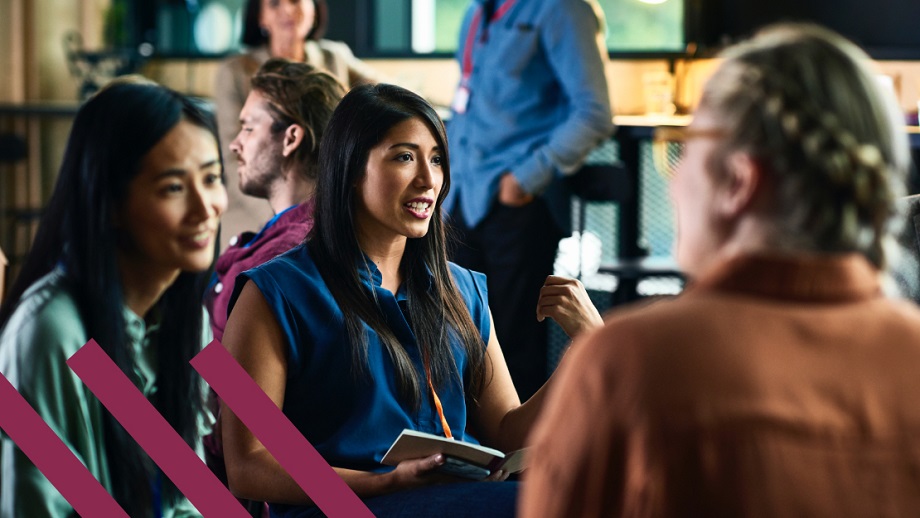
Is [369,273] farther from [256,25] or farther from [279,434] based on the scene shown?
[256,25]

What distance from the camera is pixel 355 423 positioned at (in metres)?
1.79

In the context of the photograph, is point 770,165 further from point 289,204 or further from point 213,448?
point 289,204

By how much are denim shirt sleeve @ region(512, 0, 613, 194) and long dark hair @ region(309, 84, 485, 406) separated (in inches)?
56.7

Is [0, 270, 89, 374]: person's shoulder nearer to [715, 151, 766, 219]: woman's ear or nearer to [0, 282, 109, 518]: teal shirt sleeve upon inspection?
[0, 282, 109, 518]: teal shirt sleeve

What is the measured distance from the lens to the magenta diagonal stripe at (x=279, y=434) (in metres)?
1.67

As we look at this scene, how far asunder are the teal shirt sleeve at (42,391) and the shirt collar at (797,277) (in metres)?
0.91

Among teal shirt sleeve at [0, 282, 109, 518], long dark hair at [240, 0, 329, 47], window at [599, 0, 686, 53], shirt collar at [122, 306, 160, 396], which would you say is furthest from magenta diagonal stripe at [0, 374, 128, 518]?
window at [599, 0, 686, 53]

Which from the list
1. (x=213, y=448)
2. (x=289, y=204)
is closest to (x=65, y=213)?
(x=213, y=448)

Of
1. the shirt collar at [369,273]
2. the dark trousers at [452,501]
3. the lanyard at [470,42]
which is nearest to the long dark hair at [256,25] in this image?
the lanyard at [470,42]

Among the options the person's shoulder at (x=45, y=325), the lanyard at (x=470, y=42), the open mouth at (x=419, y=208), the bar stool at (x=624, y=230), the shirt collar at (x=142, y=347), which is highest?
the lanyard at (x=470, y=42)

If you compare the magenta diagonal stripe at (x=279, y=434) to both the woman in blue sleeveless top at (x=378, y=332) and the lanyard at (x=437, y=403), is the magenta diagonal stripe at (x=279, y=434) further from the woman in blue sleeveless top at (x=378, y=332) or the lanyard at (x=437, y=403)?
the lanyard at (x=437, y=403)

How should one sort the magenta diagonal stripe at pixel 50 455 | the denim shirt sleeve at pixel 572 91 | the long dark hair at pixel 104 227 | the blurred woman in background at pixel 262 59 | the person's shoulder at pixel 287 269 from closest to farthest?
the magenta diagonal stripe at pixel 50 455 < the long dark hair at pixel 104 227 < the person's shoulder at pixel 287 269 < the blurred woman in background at pixel 262 59 < the denim shirt sleeve at pixel 572 91

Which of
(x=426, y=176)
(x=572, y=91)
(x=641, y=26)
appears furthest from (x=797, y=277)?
(x=641, y=26)

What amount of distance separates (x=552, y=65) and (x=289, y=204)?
50.8 inches
